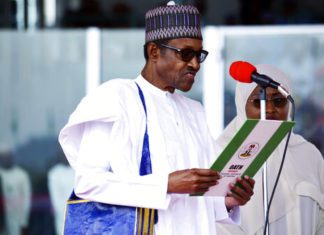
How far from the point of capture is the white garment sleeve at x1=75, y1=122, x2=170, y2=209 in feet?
14.6

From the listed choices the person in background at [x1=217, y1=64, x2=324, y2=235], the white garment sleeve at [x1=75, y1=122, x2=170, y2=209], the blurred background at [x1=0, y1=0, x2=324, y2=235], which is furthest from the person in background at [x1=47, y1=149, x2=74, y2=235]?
the white garment sleeve at [x1=75, y1=122, x2=170, y2=209]

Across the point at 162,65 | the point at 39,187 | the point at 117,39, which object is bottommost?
the point at 39,187

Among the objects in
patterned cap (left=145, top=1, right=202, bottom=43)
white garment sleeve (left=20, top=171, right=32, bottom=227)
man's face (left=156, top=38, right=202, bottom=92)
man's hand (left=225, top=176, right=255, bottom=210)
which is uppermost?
patterned cap (left=145, top=1, right=202, bottom=43)

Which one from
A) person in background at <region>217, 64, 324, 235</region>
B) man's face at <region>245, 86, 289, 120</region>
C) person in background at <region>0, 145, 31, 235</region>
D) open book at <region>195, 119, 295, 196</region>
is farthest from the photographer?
person in background at <region>0, 145, 31, 235</region>

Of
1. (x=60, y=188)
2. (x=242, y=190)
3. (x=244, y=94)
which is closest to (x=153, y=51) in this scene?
(x=242, y=190)

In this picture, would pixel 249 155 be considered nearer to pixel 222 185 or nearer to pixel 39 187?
pixel 222 185

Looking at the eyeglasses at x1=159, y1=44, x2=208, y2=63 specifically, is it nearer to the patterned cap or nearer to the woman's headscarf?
the patterned cap

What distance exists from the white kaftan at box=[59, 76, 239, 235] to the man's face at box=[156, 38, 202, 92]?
117mm

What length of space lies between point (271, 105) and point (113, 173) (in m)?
1.51

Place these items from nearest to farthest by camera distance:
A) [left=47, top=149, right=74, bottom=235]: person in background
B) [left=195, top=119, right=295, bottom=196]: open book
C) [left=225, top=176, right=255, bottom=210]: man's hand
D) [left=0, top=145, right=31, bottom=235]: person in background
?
1. [left=195, top=119, right=295, bottom=196]: open book
2. [left=225, top=176, right=255, bottom=210]: man's hand
3. [left=47, top=149, right=74, bottom=235]: person in background
4. [left=0, top=145, right=31, bottom=235]: person in background

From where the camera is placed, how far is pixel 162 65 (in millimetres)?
4664

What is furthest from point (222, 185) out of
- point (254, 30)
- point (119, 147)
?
point (254, 30)

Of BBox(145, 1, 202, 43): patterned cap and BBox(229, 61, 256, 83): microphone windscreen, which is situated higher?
BBox(145, 1, 202, 43): patterned cap

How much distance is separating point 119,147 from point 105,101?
23cm
